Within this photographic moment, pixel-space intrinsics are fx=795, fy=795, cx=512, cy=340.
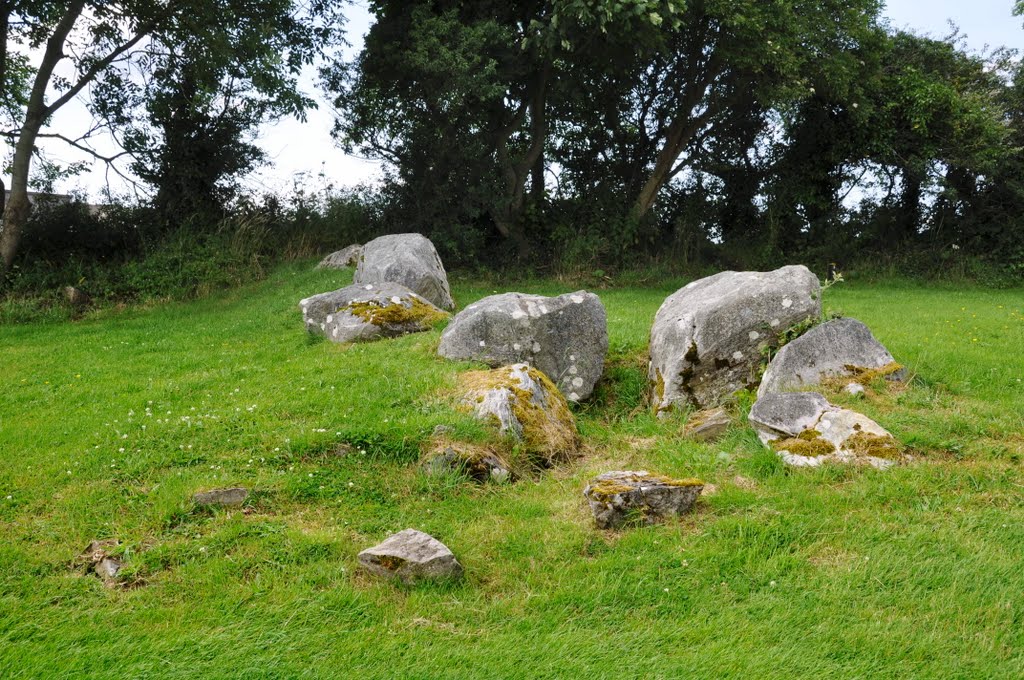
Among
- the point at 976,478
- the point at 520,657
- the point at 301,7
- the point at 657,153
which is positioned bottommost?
the point at 520,657

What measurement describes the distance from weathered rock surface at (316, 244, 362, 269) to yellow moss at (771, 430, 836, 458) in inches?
528

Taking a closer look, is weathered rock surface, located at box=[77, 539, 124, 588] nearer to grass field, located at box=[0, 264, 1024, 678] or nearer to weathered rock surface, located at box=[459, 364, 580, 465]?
grass field, located at box=[0, 264, 1024, 678]

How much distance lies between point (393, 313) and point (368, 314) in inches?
14.3

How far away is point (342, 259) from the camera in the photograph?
19031mm

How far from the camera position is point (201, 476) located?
655 cm

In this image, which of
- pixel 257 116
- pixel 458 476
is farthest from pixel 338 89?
pixel 458 476

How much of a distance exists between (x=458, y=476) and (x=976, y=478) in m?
4.16

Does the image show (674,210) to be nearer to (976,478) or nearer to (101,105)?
(101,105)

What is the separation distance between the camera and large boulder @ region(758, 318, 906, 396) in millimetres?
8203

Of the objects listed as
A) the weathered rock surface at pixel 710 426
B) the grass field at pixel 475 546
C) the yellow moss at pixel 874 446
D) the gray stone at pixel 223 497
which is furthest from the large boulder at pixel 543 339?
the gray stone at pixel 223 497

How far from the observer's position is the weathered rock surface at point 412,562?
516 centimetres

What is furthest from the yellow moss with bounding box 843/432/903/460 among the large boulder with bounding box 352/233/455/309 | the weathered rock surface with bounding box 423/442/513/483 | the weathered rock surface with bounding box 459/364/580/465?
the large boulder with bounding box 352/233/455/309

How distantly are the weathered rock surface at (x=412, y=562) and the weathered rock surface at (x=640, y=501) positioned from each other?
3.98 ft

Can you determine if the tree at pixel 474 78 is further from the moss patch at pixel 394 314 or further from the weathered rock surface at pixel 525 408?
the weathered rock surface at pixel 525 408
